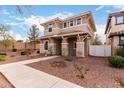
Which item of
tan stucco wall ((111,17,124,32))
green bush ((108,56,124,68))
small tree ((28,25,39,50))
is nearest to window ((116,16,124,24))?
tan stucco wall ((111,17,124,32))

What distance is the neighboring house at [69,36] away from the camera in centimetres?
1481

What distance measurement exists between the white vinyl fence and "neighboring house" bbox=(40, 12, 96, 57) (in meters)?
0.63

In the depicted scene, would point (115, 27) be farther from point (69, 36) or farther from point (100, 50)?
point (69, 36)

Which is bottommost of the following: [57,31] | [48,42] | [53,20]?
[48,42]

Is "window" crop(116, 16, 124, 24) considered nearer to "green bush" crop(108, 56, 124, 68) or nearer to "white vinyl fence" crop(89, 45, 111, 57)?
"white vinyl fence" crop(89, 45, 111, 57)

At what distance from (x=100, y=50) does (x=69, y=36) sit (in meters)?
3.88

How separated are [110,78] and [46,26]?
48.4 feet

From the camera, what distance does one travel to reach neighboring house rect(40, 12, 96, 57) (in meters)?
14.8

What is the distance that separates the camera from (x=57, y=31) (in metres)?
18.6

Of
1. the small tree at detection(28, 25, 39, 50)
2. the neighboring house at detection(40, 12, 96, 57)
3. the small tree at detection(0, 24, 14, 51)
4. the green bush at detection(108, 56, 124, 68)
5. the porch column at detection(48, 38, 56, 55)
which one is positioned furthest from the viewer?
the small tree at detection(28, 25, 39, 50)

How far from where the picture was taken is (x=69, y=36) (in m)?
15.7

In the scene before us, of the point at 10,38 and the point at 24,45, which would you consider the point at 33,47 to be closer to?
the point at 24,45
